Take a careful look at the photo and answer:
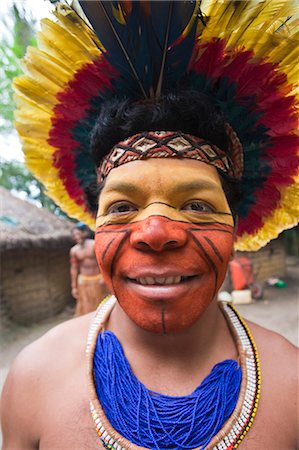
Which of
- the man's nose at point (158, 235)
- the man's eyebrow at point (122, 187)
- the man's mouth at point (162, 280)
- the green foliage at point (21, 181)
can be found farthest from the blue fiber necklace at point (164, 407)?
the green foliage at point (21, 181)

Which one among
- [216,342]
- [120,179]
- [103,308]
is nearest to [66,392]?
[103,308]

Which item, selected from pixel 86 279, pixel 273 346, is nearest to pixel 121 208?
pixel 273 346

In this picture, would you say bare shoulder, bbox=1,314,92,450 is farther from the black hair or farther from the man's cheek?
the black hair

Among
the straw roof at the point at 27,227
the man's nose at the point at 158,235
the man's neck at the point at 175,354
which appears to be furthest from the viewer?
the straw roof at the point at 27,227

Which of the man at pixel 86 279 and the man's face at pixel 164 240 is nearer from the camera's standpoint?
the man's face at pixel 164 240

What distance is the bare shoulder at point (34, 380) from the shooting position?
43.1 inches

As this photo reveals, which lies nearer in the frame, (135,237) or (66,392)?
(135,237)

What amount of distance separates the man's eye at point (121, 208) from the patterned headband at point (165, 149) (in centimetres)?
15

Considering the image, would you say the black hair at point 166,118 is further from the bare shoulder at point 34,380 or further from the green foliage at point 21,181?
the green foliage at point 21,181

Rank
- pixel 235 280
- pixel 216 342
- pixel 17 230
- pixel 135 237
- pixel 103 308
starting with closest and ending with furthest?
pixel 135 237, pixel 216 342, pixel 103 308, pixel 17 230, pixel 235 280

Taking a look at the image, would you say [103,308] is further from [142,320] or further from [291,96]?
[291,96]

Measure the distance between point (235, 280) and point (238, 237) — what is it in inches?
214

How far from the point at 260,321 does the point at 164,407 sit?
527 cm

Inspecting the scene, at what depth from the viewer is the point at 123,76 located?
40.5 inches
